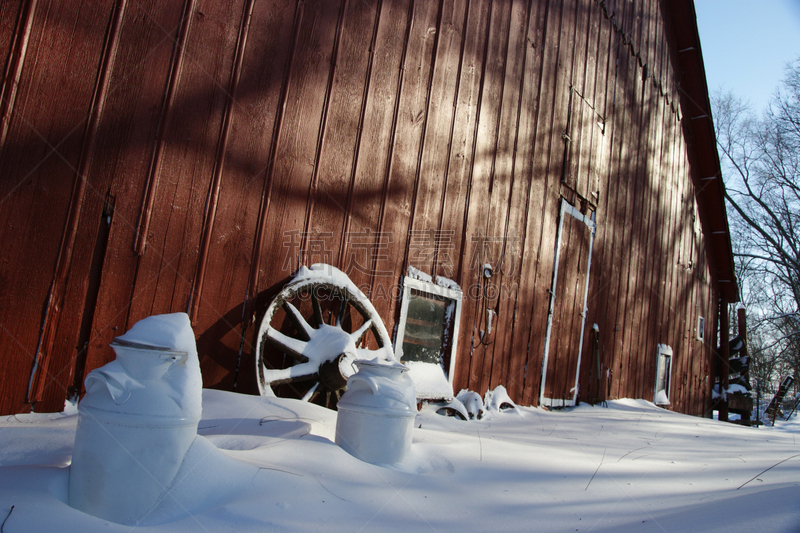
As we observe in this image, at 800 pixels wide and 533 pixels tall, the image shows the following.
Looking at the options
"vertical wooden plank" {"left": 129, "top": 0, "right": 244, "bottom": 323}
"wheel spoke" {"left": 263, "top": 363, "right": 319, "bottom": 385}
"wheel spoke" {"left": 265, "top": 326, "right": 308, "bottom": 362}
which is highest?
"vertical wooden plank" {"left": 129, "top": 0, "right": 244, "bottom": 323}

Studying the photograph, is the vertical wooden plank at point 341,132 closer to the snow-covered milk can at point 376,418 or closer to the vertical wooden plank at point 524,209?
the snow-covered milk can at point 376,418

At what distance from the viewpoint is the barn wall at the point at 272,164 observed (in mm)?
2281

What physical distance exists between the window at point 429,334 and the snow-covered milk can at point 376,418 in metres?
1.74

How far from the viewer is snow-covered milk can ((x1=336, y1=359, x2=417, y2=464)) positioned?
83.0 inches

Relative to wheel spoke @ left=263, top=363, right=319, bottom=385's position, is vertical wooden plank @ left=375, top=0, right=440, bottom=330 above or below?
above

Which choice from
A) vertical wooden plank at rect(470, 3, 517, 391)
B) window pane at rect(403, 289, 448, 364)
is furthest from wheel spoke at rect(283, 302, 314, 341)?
vertical wooden plank at rect(470, 3, 517, 391)

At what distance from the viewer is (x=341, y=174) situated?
3623 mm

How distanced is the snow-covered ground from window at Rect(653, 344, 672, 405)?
6.40m

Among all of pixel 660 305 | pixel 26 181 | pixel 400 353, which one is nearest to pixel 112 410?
pixel 26 181

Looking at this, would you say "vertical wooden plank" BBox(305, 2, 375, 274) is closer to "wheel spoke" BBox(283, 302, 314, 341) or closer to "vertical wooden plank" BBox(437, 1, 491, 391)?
"wheel spoke" BBox(283, 302, 314, 341)

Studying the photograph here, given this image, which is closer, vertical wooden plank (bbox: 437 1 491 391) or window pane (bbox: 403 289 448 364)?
window pane (bbox: 403 289 448 364)

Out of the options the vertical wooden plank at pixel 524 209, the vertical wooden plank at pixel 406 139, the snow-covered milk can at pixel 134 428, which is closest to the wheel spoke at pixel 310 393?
the vertical wooden plank at pixel 406 139

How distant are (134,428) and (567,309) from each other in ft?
19.4

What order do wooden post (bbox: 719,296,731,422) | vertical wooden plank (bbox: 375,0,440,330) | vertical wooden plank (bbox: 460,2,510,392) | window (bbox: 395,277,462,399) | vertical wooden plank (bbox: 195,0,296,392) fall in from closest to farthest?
vertical wooden plank (bbox: 195,0,296,392)
vertical wooden plank (bbox: 375,0,440,330)
window (bbox: 395,277,462,399)
vertical wooden plank (bbox: 460,2,510,392)
wooden post (bbox: 719,296,731,422)
